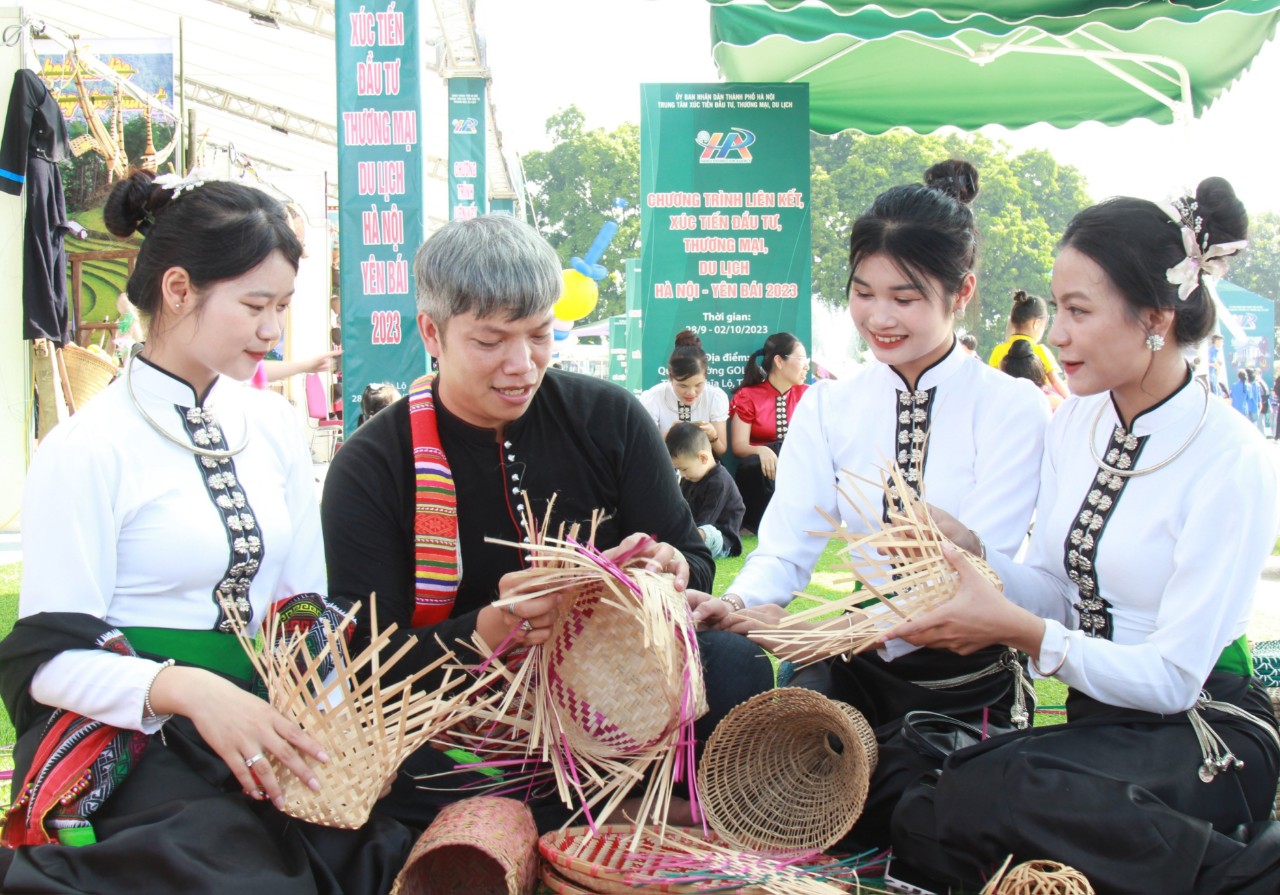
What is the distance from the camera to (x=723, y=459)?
775cm

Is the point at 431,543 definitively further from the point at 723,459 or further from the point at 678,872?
the point at 723,459

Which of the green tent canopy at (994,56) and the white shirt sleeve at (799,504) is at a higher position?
the green tent canopy at (994,56)

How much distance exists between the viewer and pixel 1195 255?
1948 mm

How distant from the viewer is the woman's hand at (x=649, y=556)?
1981mm

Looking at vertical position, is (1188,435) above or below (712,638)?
above

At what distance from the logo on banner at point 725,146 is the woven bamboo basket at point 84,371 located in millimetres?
4120

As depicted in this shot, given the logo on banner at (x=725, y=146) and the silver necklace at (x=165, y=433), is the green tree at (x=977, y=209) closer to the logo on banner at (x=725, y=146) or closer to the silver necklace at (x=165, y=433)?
the logo on banner at (x=725, y=146)

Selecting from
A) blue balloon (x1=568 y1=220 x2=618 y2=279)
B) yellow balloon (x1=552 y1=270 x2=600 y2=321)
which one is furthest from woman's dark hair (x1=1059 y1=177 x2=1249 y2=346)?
blue balloon (x1=568 y1=220 x2=618 y2=279)

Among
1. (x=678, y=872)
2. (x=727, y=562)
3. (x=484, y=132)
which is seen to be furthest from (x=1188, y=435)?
(x=484, y=132)

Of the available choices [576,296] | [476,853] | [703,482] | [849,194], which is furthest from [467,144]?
[849,194]

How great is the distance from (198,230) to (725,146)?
237 inches

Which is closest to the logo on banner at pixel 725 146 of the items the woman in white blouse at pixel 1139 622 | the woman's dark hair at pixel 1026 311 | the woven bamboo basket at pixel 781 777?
the woman's dark hair at pixel 1026 311

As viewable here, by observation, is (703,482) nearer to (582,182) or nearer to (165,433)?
(165,433)

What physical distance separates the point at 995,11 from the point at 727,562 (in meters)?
3.18
